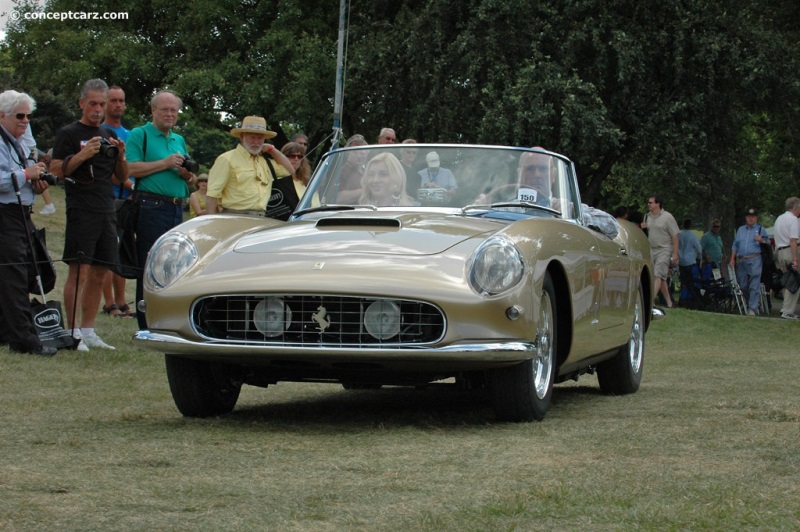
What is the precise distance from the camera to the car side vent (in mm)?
6922

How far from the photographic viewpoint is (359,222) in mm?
6965

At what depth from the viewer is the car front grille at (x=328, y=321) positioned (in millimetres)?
6211

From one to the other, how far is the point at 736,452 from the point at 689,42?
23.1 m

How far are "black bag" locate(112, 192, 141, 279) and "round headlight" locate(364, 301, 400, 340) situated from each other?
5.23m

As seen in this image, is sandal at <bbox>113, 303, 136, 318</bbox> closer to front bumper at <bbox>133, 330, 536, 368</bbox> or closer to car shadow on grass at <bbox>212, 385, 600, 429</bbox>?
car shadow on grass at <bbox>212, 385, 600, 429</bbox>

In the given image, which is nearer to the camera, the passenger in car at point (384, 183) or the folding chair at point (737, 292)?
the passenger in car at point (384, 183)

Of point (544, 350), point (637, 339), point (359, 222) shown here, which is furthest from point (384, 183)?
point (637, 339)

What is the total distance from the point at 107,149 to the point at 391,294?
15.5ft

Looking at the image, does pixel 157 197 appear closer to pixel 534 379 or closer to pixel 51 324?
pixel 51 324

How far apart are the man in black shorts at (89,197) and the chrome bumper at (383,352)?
4.19 metres

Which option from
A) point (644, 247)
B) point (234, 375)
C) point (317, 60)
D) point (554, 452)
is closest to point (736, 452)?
point (554, 452)

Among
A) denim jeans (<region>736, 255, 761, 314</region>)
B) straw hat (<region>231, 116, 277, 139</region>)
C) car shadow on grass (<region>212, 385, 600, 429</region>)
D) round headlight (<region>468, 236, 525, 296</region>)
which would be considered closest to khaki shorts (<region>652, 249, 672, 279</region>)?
denim jeans (<region>736, 255, 761, 314</region>)

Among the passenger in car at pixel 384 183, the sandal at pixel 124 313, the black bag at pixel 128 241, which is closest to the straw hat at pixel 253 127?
the black bag at pixel 128 241

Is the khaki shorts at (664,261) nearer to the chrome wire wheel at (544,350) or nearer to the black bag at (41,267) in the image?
the black bag at (41,267)
